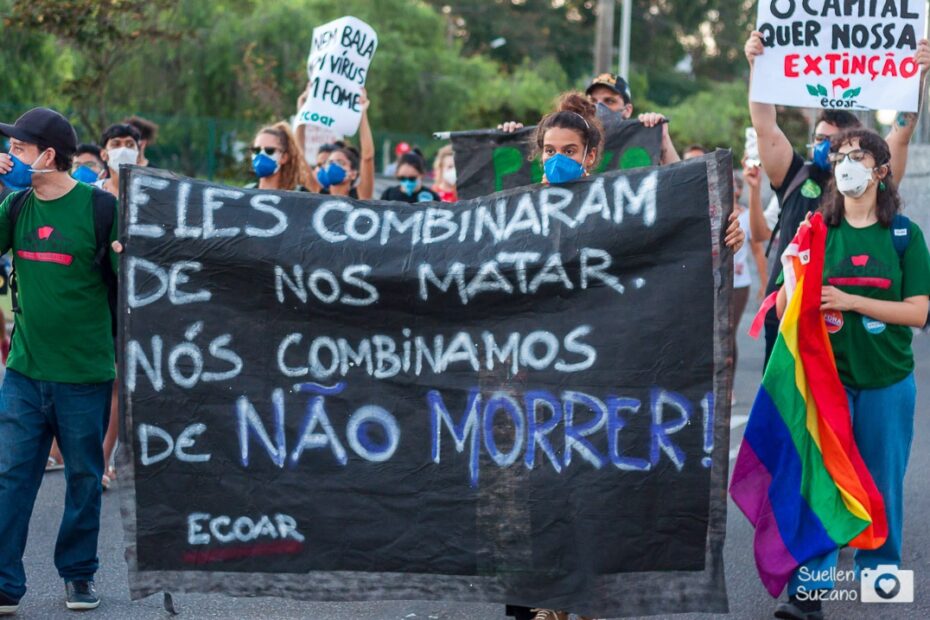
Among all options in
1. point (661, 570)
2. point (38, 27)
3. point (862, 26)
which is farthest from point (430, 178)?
point (661, 570)

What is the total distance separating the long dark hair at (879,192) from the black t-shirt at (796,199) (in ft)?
1.73

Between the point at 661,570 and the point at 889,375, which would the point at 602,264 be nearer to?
the point at 661,570

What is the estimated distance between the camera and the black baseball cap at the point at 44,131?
5.19 metres

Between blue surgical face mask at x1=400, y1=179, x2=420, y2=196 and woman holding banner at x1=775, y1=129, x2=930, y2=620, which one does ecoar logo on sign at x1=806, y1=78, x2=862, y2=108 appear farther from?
blue surgical face mask at x1=400, y1=179, x2=420, y2=196

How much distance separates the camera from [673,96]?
45438 mm

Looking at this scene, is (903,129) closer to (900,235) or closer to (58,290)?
(900,235)

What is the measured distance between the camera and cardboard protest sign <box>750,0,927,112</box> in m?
5.88

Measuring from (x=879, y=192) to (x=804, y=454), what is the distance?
1045mm

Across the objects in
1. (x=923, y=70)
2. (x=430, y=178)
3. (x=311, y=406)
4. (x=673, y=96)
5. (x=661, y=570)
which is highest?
(x=673, y=96)

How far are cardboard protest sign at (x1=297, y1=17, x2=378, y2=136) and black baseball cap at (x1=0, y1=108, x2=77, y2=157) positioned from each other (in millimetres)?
3636

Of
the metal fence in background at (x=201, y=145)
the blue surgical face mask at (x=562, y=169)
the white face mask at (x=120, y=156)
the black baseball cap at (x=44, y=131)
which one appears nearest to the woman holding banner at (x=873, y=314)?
the blue surgical face mask at (x=562, y=169)

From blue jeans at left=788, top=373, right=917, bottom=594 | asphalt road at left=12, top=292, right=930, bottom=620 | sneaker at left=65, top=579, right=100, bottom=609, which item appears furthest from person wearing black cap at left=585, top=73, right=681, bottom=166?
sneaker at left=65, top=579, right=100, bottom=609

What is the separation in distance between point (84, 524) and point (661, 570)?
86.5 inches

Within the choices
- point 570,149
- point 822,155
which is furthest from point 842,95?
point 570,149
